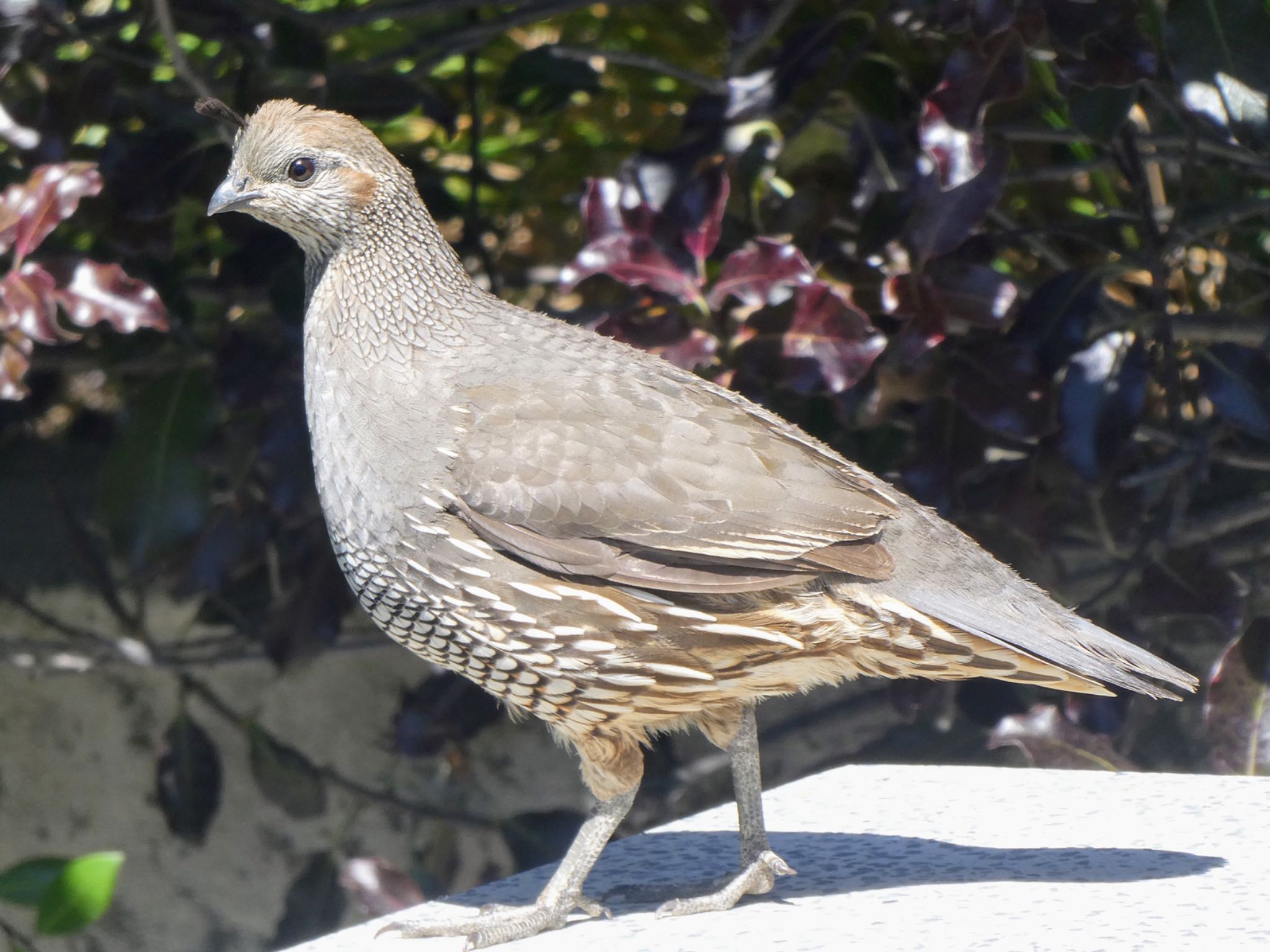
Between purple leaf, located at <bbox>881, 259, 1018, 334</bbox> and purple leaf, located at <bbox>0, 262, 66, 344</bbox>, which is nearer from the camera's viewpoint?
purple leaf, located at <bbox>0, 262, 66, 344</bbox>

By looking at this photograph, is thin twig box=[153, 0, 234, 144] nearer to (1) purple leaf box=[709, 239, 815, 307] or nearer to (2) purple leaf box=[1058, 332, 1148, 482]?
(1) purple leaf box=[709, 239, 815, 307]

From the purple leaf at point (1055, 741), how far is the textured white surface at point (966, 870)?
0.39 meters

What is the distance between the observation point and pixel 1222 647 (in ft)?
12.3

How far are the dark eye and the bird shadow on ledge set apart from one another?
1360 millimetres

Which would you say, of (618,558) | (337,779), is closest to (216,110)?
(618,558)

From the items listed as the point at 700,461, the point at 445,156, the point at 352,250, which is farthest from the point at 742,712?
the point at 445,156

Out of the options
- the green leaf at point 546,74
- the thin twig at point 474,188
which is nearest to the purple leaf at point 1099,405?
the green leaf at point 546,74

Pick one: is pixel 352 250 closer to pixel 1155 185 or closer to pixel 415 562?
pixel 415 562

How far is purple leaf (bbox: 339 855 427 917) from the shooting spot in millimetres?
3533

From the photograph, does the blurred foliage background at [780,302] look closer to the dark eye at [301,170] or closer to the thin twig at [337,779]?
the thin twig at [337,779]

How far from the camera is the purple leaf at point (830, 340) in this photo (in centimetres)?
317

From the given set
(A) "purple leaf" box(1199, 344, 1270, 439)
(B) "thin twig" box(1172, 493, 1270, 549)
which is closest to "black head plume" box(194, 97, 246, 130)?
(A) "purple leaf" box(1199, 344, 1270, 439)

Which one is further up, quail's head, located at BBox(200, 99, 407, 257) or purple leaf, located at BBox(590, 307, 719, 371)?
quail's head, located at BBox(200, 99, 407, 257)

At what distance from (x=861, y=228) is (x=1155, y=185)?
122 centimetres
